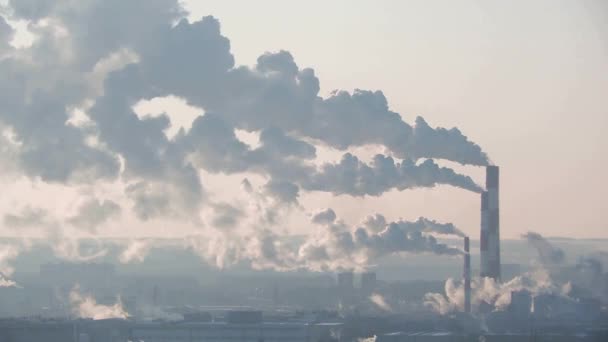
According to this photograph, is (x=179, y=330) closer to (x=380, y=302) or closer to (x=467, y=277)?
(x=467, y=277)

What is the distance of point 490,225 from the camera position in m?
124

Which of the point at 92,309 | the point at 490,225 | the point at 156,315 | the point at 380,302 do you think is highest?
the point at 490,225

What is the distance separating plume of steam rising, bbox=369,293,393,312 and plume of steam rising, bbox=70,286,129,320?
2607 cm

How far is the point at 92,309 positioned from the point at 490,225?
1545 inches

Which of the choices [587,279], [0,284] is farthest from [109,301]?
[587,279]

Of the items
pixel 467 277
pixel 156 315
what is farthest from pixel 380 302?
pixel 156 315

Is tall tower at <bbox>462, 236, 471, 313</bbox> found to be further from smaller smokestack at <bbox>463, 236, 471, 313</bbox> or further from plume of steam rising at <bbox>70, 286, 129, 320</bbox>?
plume of steam rising at <bbox>70, 286, 129, 320</bbox>

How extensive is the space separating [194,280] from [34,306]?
129ft

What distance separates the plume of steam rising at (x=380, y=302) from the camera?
14562cm

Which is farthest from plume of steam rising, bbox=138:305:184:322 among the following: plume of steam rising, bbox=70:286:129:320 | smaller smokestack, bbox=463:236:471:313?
smaller smokestack, bbox=463:236:471:313

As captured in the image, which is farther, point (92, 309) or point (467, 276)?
point (92, 309)

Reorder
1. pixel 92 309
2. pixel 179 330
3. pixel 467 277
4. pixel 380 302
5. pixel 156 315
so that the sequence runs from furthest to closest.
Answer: pixel 380 302 → pixel 92 309 → pixel 156 315 → pixel 467 277 → pixel 179 330

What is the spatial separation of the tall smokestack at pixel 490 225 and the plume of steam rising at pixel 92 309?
3194 cm

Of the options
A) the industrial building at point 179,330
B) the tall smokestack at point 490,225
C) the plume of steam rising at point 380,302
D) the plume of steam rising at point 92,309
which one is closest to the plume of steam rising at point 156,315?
the plume of steam rising at point 92,309
